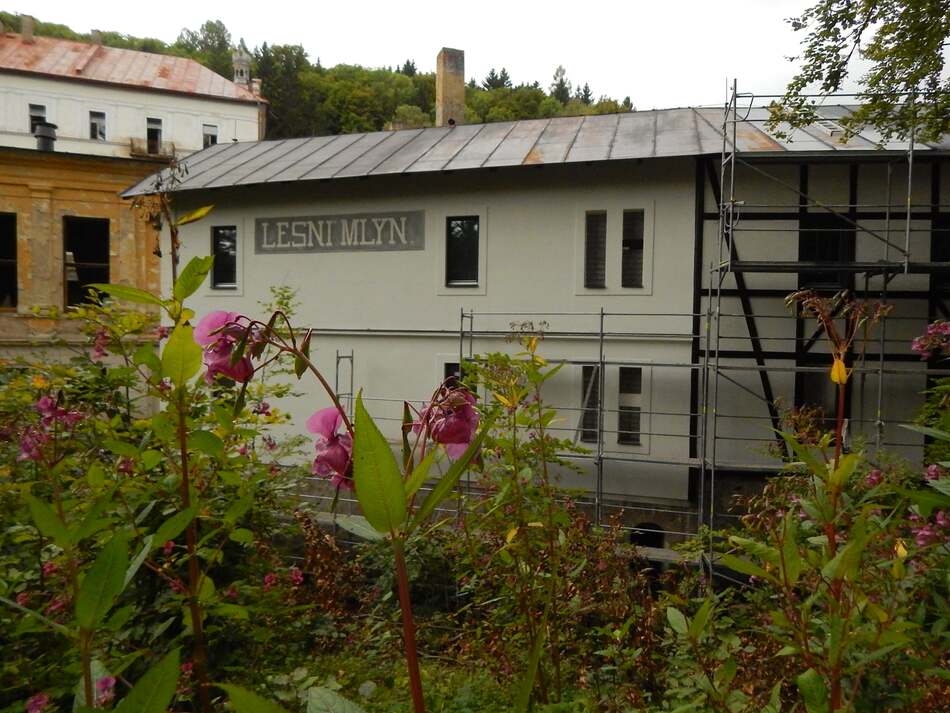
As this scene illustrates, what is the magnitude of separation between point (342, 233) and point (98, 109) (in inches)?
1180

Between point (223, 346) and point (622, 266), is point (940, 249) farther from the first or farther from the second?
point (223, 346)

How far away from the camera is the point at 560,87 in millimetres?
71812

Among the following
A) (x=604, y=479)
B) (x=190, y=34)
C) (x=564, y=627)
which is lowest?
(x=604, y=479)

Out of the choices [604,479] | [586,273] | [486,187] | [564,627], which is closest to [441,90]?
[486,187]

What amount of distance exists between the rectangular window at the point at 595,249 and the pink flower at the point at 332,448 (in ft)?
35.2

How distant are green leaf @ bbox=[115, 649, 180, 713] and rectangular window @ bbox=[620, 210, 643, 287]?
11.1 meters

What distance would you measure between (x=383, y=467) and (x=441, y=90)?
17.4 m

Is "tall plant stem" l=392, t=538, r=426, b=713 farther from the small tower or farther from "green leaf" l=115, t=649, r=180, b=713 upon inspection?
the small tower

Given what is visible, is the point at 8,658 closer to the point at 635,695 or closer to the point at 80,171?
the point at 635,695

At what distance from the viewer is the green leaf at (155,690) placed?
548 mm

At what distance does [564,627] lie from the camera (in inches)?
88.5

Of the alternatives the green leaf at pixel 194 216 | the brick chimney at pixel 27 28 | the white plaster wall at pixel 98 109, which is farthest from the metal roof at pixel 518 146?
the brick chimney at pixel 27 28

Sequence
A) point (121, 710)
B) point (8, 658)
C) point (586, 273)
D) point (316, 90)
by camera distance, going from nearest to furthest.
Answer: point (121, 710), point (8, 658), point (586, 273), point (316, 90)

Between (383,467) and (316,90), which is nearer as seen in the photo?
(383,467)
